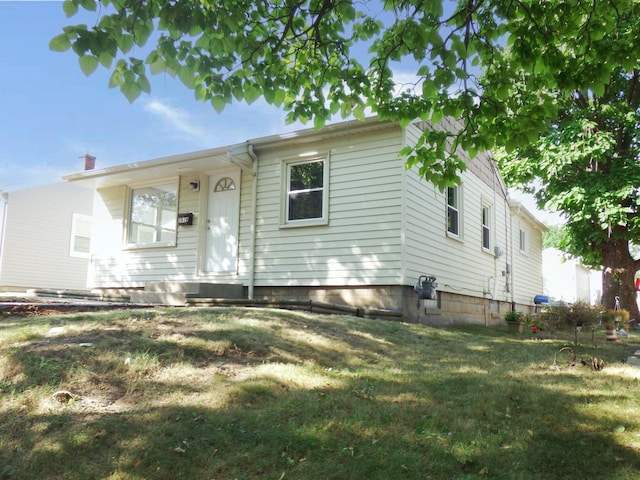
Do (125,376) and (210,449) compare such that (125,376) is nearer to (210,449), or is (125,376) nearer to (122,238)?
(210,449)

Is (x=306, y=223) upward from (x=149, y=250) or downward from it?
upward

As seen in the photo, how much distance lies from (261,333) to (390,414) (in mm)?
2058

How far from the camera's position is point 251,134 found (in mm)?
10680

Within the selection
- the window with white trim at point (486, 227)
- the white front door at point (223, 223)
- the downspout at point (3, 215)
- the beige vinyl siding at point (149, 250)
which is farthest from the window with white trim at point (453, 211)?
the downspout at point (3, 215)

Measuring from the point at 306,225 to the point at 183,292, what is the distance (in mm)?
2864

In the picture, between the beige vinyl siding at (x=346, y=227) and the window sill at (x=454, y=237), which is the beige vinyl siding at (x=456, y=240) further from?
the beige vinyl siding at (x=346, y=227)

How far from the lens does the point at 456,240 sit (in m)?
11.5

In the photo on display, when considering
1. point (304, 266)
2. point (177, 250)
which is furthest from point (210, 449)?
point (177, 250)

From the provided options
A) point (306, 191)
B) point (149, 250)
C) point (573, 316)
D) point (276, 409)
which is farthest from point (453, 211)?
point (276, 409)

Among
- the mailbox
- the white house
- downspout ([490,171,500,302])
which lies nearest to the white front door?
the white house

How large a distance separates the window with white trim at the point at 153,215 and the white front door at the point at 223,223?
4.13 feet

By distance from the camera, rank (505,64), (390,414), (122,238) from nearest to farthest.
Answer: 1. (390,414)
2. (505,64)
3. (122,238)

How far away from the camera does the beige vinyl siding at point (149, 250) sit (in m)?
10.9

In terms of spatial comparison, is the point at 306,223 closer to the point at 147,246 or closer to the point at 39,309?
the point at 147,246
